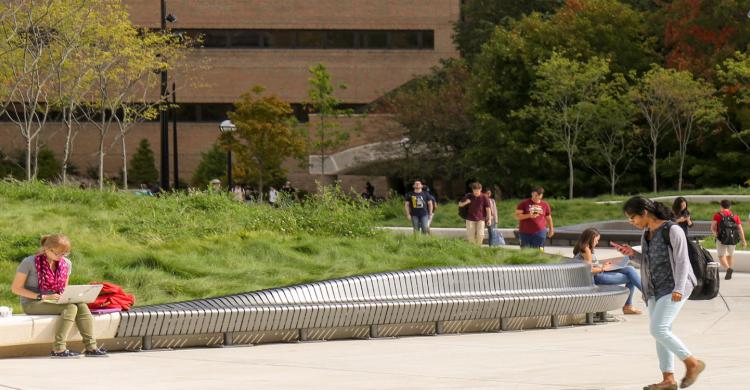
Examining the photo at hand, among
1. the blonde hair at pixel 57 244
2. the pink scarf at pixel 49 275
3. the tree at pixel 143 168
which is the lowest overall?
the tree at pixel 143 168

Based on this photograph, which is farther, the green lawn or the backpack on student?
the backpack on student

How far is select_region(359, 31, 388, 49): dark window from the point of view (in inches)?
3108

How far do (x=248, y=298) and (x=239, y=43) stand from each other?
6592 centimetres

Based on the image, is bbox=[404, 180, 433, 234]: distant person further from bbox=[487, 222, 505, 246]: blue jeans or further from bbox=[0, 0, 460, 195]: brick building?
bbox=[0, 0, 460, 195]: brick building

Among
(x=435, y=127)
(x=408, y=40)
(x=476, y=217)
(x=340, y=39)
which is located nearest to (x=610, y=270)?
(x=476, y=217)

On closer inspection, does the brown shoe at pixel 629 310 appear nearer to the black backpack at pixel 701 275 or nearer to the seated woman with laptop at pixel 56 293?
the seated woman with laptop at pixel 56 293

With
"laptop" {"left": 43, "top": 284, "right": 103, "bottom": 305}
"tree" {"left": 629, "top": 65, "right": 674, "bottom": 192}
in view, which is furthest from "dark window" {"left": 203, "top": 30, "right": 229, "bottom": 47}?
"laptop" {"left": 43, "top": 284, "right": 103, "bottom": 305}

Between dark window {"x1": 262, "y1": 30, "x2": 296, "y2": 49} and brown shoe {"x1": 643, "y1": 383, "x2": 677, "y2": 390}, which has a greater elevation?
dark window {"x1": 262, "y1": 30, "x2": 296, "y2": 49}

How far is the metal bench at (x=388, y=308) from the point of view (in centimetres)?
1318

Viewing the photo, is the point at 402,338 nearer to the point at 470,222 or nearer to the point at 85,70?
the point at 470,222

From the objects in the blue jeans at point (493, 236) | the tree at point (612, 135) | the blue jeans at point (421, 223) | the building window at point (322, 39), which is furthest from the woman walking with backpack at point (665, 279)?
the building window at point (322, 39)

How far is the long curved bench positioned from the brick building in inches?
2450

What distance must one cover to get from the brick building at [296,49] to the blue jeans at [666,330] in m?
68.4

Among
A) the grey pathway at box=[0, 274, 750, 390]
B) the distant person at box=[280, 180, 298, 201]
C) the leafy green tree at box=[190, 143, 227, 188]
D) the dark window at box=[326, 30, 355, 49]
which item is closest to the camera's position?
the grey pathway at box=[0, 274, 750, 390]
